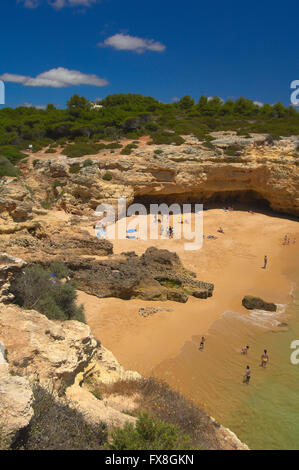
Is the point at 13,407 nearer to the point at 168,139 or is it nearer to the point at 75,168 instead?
the point at 75,168

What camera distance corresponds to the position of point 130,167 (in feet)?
74.2

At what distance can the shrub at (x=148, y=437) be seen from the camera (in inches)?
136

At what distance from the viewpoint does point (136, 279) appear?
11508 millimetres

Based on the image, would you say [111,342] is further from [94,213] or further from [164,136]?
[164,136]

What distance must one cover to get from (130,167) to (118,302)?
45.3ft

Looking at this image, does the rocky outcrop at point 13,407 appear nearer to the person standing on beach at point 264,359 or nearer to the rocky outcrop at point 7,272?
the rocky outcrop at point 7,272

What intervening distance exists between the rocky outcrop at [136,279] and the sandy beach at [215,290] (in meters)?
0.33

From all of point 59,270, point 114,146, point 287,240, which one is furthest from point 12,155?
point 287,240

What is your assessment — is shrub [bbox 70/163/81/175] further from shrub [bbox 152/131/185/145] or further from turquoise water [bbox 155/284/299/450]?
turquoise water [bbox 155/284/299/450]

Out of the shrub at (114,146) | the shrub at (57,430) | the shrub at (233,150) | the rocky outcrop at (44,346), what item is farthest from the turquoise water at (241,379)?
the shrub at (114,146)

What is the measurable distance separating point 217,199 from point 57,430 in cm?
2519

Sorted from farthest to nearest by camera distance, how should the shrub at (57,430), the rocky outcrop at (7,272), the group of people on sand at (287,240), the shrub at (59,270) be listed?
1. the group of people on sand at (287,240)
2. the shrub at (59,270)
3. the rocky outcrop at (7,272)
4. the shrub at (57,430)
